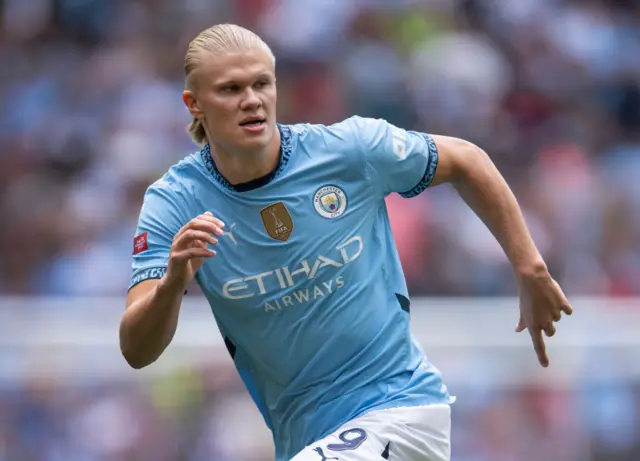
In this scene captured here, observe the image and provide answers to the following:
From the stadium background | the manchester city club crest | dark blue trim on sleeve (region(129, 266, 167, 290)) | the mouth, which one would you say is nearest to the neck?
the mouth

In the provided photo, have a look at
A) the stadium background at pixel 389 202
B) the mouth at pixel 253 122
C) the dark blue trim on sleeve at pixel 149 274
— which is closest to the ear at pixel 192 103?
the mouth at pixel 253 122

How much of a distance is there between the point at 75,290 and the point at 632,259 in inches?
191

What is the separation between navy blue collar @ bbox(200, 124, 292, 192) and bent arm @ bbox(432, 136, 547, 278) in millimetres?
636

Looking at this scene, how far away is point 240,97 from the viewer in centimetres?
494

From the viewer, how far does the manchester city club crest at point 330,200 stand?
16.8 feet

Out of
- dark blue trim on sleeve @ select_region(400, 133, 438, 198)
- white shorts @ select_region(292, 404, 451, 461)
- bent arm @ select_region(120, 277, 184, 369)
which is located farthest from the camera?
dark blue trim on sleeve @ select_region(400, 133, 438, 198)

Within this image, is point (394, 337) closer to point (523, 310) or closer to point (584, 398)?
point (523, 310)

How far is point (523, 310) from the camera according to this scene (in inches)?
204

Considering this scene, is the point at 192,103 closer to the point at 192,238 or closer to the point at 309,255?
the point at 309,255

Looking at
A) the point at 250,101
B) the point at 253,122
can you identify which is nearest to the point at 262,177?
the point at 253,122

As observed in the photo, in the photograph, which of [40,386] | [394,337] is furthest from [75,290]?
[394,337]

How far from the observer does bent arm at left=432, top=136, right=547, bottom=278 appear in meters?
5.19

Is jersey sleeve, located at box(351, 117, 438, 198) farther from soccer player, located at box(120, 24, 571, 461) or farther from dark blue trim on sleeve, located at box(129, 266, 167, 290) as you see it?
dark blue trim on sleeve, located at box(129, 266, 167, 290)

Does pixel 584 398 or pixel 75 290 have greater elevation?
pixel 75 290
